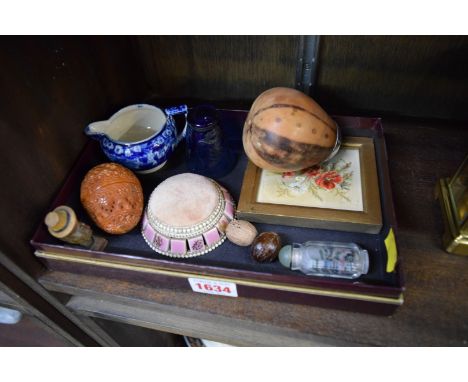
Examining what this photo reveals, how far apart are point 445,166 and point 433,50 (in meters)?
0.22

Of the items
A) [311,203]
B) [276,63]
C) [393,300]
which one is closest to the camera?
[393,300]

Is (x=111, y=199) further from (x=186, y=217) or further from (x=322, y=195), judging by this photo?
(x=322, y=195)

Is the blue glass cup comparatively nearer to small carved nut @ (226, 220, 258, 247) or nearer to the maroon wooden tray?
the maroon wooden tray

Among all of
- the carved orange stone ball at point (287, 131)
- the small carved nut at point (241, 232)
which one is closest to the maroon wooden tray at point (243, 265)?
the small carved nut at point (241, 232)

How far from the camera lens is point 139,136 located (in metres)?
0.73

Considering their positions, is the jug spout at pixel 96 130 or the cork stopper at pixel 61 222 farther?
the jug spout at pixel 96 130

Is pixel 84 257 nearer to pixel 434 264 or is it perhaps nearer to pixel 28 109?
pixel 28 109

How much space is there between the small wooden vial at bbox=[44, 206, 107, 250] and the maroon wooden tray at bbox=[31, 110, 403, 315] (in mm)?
19

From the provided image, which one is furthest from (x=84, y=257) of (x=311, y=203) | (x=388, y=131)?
(x=388, y=131)

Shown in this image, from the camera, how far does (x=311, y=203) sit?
609 mm

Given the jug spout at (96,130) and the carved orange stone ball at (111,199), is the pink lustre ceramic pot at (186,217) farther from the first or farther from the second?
the jug spout at (96,130)

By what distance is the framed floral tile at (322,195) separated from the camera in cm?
58

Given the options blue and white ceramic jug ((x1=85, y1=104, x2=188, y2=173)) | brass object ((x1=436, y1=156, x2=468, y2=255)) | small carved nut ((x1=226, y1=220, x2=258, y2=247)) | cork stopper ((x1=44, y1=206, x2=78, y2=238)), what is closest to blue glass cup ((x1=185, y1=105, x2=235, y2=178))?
blue and white ceramic jug ((x1=85, y1=104, x2=188, y2=173))

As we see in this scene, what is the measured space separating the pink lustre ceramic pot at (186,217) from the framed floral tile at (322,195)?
0.15 feet
